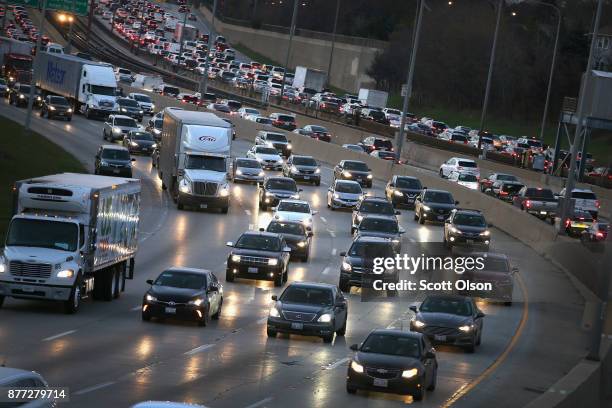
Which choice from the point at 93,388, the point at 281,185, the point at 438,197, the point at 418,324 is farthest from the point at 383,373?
the point at 281,185

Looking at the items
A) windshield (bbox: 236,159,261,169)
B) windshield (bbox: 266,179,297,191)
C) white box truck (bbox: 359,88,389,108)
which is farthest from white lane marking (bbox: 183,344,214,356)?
white box truck (bbox: 359,88,389,108)

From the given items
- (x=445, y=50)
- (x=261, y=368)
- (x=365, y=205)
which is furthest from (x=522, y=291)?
(x=445, y=50)

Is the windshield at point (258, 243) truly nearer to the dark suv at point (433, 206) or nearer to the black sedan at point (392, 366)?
the black sedan at point (392, 366)

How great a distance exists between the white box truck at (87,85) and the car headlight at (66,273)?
→ 201 feet

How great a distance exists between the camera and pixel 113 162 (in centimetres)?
6378

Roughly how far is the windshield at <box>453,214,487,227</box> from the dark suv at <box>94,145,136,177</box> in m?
18.1

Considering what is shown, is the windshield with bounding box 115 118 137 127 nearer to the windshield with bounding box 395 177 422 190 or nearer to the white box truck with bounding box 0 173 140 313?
the windshield with bounding box 395 177 422 190

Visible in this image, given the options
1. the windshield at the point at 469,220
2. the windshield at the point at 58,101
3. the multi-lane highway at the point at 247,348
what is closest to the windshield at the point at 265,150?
the windshield at the point at 58,101

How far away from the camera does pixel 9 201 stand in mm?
53469

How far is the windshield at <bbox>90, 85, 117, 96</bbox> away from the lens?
301 ft

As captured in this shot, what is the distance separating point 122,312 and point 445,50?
116615 millimetres

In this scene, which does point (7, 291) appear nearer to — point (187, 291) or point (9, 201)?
point (187, 291)

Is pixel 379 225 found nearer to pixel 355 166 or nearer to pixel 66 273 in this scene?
pixel 66 273

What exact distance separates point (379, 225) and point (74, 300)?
62.6 feet
